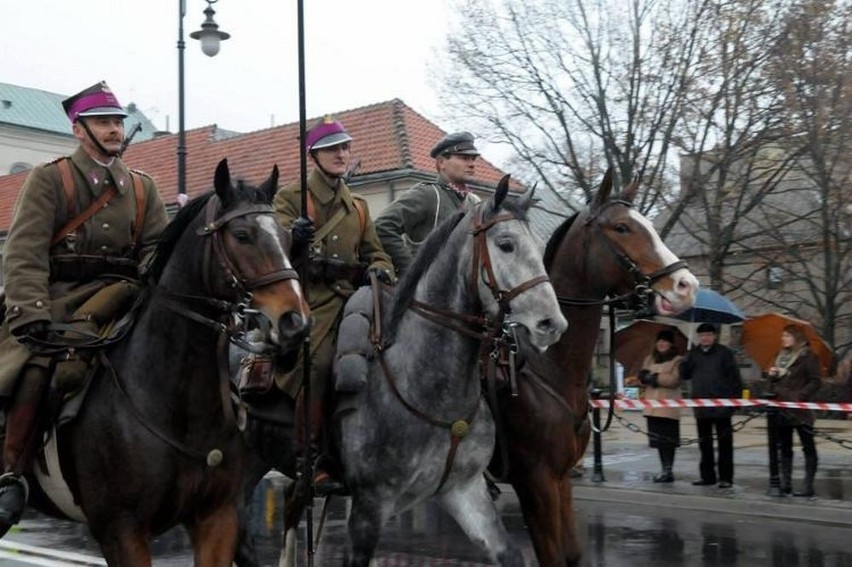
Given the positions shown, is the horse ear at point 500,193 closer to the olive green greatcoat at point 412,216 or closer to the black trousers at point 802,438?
the olive green greatcoat at point 412,216

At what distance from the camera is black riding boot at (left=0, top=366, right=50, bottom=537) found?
5051 mm

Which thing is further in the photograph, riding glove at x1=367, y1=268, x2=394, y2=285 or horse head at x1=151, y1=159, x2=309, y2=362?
riding glove at x1=367, y1=268, x2=394, y2=285

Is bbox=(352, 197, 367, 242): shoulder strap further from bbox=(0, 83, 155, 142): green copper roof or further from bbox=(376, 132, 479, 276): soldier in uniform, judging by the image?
bbox=(0, 83, 155, 142): green copper roof

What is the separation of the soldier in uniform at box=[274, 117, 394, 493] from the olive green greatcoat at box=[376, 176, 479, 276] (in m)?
0.25

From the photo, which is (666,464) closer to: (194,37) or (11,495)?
(194,37)

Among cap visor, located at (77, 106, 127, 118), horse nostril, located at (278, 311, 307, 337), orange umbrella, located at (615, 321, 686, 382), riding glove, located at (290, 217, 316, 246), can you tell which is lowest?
orange umbrella, located at (615, 321, 686, 382)

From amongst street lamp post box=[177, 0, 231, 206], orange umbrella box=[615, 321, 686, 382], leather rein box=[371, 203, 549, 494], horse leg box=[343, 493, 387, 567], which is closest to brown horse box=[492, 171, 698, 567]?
leather rein box=[371, 203, 549, 494]

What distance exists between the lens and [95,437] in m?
4.97

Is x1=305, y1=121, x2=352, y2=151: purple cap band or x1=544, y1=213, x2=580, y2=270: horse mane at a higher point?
x1=305, y1=121, x2=352, y2=151: purple cap band

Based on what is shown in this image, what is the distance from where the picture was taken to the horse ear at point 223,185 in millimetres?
4813

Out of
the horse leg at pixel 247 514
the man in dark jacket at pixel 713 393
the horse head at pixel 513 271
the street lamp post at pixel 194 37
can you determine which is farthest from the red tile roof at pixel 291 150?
the horse head at pixel 513 271

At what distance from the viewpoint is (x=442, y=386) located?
231 inches

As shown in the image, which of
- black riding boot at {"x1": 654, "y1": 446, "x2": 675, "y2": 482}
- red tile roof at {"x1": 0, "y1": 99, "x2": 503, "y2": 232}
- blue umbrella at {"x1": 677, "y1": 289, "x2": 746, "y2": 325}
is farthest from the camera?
red tile roof at {"x1": 0, "y1": 99, "x2": 503, "y2": 232}

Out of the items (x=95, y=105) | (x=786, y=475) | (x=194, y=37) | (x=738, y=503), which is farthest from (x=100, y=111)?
(x=194, y=37)
